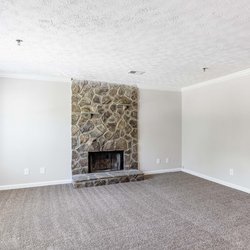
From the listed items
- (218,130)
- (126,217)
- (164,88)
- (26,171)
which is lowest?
(126,217)

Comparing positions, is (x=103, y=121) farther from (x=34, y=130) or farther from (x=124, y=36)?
(x=124, y=36)

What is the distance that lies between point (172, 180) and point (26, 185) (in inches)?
129

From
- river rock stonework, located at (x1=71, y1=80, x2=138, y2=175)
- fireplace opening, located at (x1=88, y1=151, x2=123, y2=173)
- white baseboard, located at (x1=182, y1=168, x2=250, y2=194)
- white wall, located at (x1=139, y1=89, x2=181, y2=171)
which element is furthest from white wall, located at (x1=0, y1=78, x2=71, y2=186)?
white baseboard, located at (x1=182, y1=168, x2=250, y2=194)

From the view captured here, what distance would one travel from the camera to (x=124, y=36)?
2580mm

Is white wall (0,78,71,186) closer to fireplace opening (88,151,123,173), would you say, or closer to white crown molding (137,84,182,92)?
fireplace opening (88,151,123,173)

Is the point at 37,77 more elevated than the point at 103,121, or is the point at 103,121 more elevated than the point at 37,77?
the point at 37,77

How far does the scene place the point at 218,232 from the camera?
8.46 feet

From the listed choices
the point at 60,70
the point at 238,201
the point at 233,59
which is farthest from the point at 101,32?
the point at 238,201

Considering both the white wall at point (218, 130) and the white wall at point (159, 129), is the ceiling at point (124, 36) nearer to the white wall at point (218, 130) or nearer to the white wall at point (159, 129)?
the white wall at point (218, 130)

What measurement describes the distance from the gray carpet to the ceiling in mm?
2409

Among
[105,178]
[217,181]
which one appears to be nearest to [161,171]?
[217,181]

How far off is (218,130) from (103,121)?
2685 mm

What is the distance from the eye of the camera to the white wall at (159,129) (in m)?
5.52

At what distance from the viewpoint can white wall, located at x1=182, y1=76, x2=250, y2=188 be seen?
13.6ft
